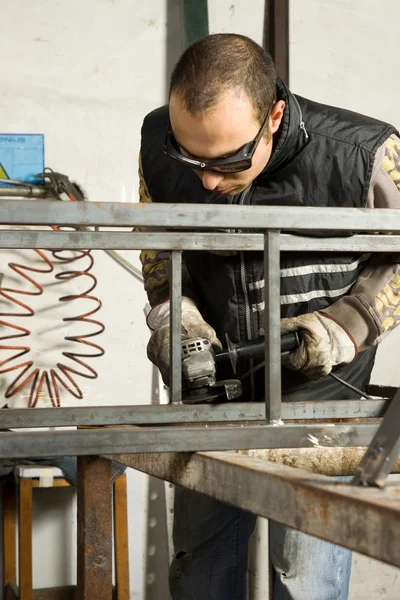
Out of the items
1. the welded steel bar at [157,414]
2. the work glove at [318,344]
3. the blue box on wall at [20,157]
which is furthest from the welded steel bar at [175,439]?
the blue box on wall at [20,157]

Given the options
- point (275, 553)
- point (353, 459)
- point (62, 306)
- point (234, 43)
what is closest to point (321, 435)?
point (353, 459)

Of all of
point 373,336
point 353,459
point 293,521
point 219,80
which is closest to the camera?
point 293,521

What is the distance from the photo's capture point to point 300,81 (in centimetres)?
283

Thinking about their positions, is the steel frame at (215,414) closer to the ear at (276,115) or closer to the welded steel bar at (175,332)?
the welded steel bar at (175,332)

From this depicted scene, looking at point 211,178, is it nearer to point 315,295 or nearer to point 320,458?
point 315,295

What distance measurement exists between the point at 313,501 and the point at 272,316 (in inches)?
13.1

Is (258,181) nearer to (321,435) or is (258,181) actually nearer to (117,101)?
(321,435)

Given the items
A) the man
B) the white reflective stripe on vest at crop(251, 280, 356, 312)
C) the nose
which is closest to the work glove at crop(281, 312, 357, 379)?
the man

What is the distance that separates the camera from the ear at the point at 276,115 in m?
1.41

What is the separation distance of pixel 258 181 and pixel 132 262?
4.08 ft

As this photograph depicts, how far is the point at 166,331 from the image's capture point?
144 cm

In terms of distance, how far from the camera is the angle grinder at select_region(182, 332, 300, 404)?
4.05 feet

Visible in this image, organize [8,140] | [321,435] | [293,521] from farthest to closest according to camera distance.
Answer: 1. [8,140]
2. [321,435]
3. [293,521]

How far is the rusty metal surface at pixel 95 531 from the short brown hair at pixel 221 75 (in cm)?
58
